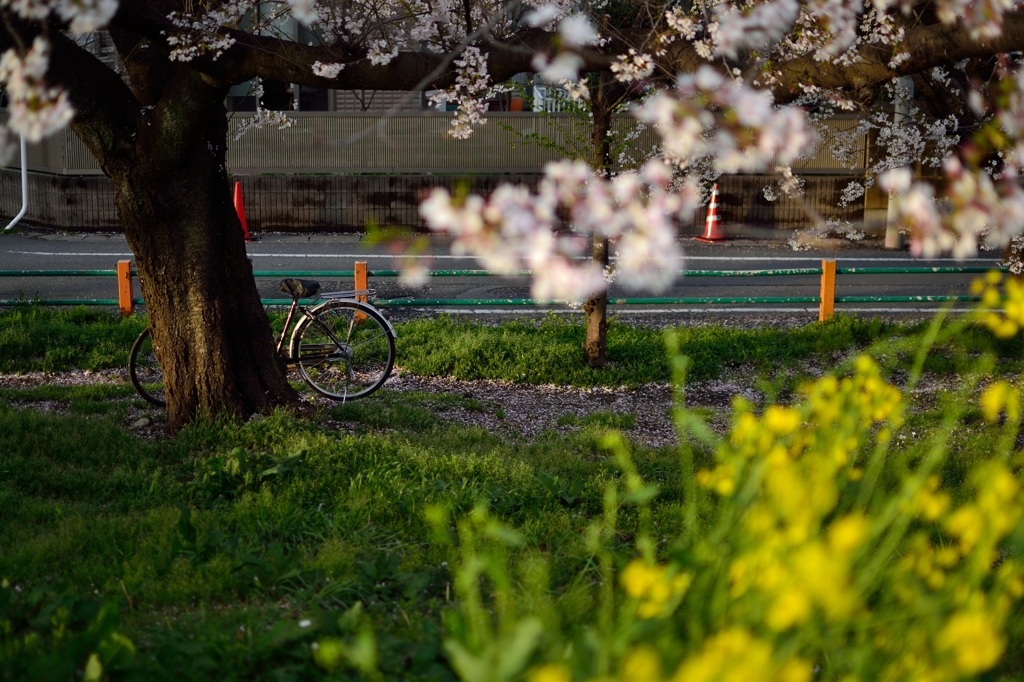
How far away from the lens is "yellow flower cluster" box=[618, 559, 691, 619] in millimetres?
2447

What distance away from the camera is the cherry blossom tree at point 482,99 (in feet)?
10.8

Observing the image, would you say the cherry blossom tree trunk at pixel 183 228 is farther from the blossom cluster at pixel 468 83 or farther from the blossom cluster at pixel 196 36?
the blossom cluster at pixel 468 83

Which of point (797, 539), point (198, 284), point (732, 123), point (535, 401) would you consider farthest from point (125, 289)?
point (797, 539)

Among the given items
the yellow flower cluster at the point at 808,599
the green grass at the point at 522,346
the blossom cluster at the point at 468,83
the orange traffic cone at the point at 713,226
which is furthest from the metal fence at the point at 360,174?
the yellow flower cluster at the point at 808,599

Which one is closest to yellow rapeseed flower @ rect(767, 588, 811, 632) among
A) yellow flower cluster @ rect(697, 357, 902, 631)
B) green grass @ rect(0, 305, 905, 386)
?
yellow flower cluster @ rect(697, 357, 902, 631)

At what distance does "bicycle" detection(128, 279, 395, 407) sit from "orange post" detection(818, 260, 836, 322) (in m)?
4.41

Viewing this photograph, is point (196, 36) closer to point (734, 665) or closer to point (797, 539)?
point (797, 539)

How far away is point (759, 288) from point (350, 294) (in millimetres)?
5941

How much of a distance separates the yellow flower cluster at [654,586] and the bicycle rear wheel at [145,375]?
4.58m

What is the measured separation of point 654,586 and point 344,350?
530 cm

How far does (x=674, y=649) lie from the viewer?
2.83 m

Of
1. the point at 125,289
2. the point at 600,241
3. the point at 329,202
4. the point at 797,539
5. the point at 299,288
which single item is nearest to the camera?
the point at 797,539

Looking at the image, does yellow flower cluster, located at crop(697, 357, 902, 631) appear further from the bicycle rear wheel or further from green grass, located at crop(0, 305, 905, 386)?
the bicycle rear wheel

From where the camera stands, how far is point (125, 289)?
9195 millimetres
